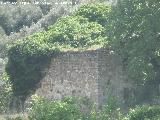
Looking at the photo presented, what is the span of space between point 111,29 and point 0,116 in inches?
195

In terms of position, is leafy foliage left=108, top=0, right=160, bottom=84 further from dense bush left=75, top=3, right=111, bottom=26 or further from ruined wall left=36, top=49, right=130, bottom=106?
dense bush left=75, top=3, right=111, bottom=26

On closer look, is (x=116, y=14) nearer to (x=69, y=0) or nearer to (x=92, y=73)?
(x=92, y=73)

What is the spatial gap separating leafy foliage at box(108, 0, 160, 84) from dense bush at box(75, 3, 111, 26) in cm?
391

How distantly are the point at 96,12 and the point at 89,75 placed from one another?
13.5 ft

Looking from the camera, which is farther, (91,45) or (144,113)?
(91,45)

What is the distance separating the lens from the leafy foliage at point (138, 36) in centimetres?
2048

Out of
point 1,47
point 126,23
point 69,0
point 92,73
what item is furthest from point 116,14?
point 69,0

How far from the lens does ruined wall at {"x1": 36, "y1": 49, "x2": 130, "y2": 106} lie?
73.4ft

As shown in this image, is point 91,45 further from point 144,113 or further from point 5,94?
point 144,113

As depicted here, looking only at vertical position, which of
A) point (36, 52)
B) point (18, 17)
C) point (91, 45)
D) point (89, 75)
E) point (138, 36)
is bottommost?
point (89, 75)

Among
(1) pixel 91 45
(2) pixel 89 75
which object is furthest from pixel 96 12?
(2) pixel 89 75

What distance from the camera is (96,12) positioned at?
25719 millimetres

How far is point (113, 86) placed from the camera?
2270cm

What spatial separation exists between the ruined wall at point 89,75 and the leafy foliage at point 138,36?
96 centimetres
